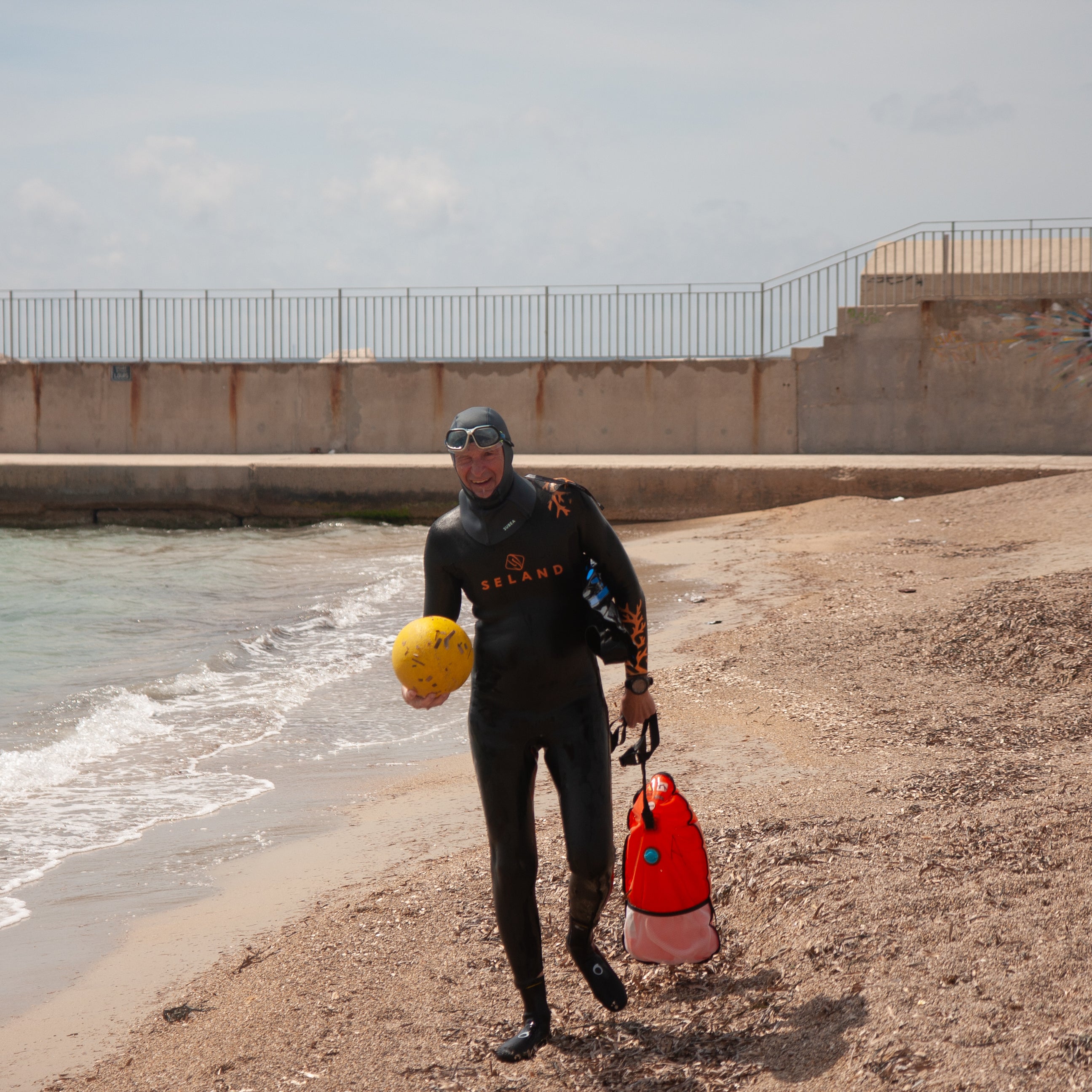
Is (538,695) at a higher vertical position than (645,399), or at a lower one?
lower

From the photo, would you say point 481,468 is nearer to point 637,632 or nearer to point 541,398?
point 637,632

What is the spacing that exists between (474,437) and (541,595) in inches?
19.6

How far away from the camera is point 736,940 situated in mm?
3453

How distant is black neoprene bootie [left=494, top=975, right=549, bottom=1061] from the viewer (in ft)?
9.96

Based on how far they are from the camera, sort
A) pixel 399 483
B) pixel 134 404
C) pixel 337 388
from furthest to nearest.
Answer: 1. pixel 134 404
2. pixel 337 388
3. pixel 399 483

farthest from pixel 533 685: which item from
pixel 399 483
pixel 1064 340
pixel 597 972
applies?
pixel 1064 340

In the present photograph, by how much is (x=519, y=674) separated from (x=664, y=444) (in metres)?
18.1

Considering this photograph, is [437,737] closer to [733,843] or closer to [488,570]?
[733,843]

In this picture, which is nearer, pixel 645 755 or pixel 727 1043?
pixel 727 1043

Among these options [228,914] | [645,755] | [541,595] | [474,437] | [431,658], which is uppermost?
[474,437]

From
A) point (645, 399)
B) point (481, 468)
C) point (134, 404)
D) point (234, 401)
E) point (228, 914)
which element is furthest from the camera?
point (134, 404)

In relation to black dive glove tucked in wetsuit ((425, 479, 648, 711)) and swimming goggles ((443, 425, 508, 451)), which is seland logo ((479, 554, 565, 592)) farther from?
swimming goggles ((443, 425, 508, 451))

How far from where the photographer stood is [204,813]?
5680 mm

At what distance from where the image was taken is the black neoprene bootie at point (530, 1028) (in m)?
3.04
